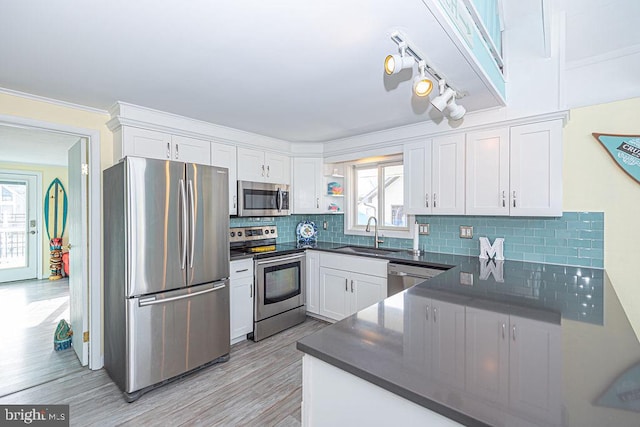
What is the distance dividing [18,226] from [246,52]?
22.1 feet

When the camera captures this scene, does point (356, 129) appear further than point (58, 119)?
Yes

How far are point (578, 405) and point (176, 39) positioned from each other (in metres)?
2.10

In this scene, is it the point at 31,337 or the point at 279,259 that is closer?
the point at 31,337

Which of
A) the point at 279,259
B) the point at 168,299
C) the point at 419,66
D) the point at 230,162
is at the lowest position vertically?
the point at 168,299

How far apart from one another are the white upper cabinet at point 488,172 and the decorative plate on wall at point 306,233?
2.00m

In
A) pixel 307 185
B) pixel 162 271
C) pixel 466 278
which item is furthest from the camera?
pixel 307 185

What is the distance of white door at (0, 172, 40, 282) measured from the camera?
5.41m

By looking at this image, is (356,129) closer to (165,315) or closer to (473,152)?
(473,152)

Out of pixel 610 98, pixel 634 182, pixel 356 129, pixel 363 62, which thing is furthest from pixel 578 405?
pixel 356 129

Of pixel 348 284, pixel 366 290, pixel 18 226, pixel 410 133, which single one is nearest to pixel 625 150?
pixel 410 133

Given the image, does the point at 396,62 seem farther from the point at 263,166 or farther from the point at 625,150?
the point at 263,166

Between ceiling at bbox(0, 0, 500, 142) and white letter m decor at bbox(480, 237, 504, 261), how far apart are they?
120 cm

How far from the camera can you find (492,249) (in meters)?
2.63

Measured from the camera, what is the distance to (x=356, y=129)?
3.26 m
